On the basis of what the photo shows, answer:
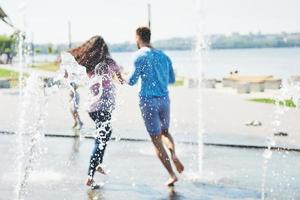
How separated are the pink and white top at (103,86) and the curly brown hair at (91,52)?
8 centimetres

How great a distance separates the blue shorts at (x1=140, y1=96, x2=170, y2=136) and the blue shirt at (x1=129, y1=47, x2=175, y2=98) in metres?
0.07

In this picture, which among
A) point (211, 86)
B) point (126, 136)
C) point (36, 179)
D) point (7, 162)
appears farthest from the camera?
point (211, 86)

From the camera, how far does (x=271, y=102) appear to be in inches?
828

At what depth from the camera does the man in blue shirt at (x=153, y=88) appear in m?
7.94

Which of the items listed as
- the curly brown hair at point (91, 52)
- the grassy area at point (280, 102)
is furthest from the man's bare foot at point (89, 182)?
the grassy area at point (280, 102)

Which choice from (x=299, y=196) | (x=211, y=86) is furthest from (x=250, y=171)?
(x=211, y=86)

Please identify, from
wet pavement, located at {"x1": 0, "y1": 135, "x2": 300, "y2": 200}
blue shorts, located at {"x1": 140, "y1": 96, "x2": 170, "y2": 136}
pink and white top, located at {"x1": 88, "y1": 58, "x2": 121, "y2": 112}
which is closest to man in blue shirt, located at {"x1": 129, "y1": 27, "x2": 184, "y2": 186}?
blue shorts, located at {"x1": 140, "y1": 96, "x2": 170, "y2": 136}

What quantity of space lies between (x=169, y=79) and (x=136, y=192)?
1629 mm

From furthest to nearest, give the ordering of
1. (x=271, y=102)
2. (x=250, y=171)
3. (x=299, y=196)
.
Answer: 1. (x=271, y=102)
2. (x=250, y=171)
3. (x=299, y=196)

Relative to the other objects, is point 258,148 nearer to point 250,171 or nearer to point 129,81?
point 250,171

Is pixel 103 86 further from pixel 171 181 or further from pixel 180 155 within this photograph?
pixel 180 155

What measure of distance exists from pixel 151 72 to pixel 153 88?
0.70ft

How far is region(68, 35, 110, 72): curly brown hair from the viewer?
798 cm

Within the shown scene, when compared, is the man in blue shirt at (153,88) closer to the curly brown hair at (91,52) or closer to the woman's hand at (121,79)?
the woman's hand at (121,79)
